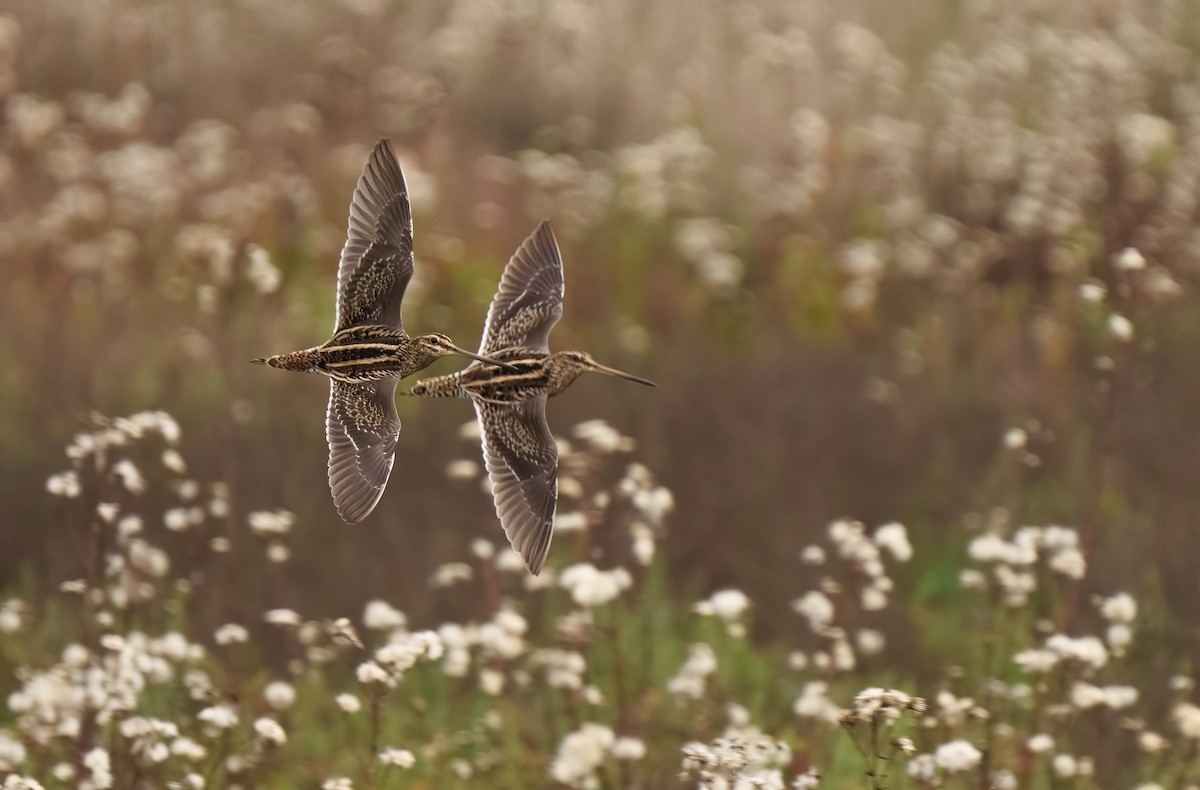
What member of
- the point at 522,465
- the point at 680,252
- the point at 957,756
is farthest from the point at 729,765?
the point at 680,252

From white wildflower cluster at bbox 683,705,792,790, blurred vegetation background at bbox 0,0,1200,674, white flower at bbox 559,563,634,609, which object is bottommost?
white wildflower cluster at bbox 683,705,792,790

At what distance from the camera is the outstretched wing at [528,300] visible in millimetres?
3109

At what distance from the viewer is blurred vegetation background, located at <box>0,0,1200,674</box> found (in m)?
6.04

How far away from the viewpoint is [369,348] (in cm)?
254

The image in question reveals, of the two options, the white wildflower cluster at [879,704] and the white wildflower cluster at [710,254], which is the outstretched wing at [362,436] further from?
the white wildflower cluster at [710,254]

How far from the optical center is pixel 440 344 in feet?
8.20

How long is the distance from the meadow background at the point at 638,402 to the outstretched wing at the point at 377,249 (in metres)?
0.87

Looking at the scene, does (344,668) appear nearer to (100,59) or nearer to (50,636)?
(50,636)

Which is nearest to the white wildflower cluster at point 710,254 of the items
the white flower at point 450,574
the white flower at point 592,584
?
the white flower at point 450,574

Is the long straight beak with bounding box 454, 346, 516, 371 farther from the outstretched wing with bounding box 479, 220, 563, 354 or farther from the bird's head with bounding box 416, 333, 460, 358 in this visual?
the outstretched wing with bounding box 479, 220, 563, 354

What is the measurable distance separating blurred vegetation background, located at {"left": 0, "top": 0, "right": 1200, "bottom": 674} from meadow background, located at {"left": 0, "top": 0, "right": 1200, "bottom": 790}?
0.09 feet

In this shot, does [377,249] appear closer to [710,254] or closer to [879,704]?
[879,704]

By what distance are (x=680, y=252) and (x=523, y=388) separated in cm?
576

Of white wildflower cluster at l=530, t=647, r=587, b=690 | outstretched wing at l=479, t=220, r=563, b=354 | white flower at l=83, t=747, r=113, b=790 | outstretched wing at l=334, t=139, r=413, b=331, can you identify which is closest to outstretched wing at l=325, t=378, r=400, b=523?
outstretched wing at l=334, t=139, r=413, b=331
